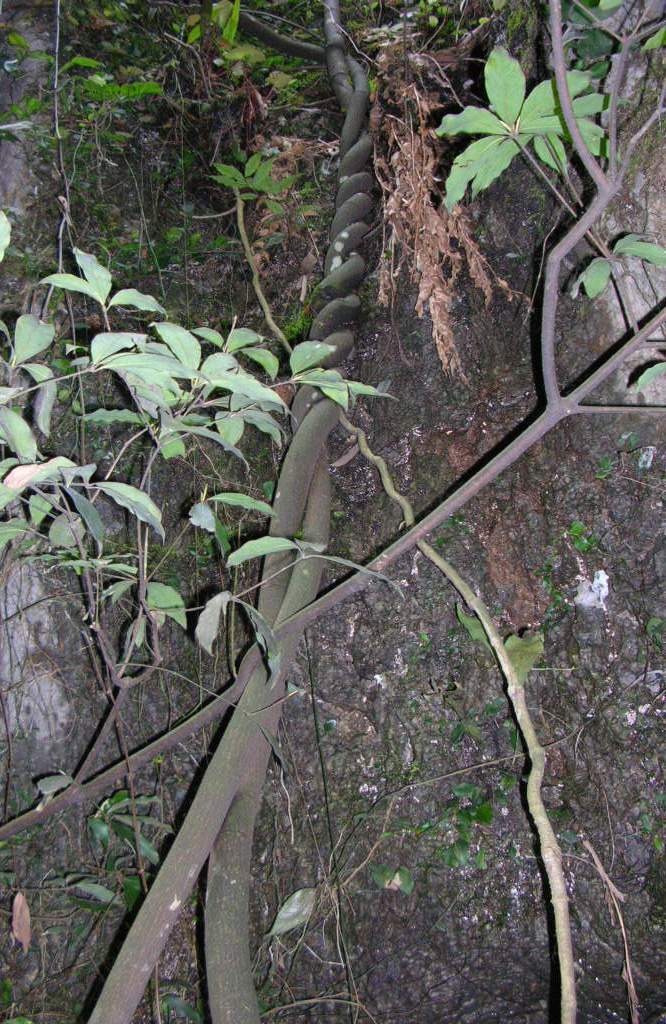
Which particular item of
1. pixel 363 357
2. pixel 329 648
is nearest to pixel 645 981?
pixel 329 648

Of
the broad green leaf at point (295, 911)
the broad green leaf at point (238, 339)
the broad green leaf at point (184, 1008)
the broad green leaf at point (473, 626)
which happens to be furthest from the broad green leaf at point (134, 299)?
the broad green leaf at point (184, 1008)

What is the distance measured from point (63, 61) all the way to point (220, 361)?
1.87 meters

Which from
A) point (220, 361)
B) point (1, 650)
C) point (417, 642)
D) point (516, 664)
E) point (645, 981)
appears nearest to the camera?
point (220, 361)

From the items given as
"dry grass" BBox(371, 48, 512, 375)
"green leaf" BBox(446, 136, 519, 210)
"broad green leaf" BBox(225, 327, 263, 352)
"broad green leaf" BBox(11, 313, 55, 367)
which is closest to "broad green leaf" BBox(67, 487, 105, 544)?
"broad green leaf" BBox(11, 313, 55, 367)

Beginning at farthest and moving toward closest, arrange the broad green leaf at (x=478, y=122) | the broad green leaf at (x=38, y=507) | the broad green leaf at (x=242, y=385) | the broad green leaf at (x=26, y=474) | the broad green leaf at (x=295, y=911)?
the broad green leaf at (x=295, y=911) → the broad green leaf at (x=38, y=507) → the broad green leaf at (x=478, y=122) → the broad green leaf at (x=242, y=385) → the broad green leaf at (x=26, y=474)

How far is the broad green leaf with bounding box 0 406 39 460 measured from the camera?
733mm

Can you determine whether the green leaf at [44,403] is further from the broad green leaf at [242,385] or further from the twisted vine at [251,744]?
the twisted vine at [251,744]

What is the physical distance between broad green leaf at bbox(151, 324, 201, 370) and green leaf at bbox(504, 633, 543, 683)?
84cm

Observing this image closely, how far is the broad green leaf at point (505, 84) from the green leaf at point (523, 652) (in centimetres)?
86

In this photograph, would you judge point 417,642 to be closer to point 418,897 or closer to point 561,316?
point 418,897

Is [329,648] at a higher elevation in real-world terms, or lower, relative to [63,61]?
lower

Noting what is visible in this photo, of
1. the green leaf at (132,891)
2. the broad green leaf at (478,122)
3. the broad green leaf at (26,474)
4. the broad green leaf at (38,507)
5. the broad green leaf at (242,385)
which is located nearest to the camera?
the broad green leaf at (26,474)

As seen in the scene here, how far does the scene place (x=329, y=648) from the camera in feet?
5.34

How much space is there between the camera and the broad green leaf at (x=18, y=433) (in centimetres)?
73
